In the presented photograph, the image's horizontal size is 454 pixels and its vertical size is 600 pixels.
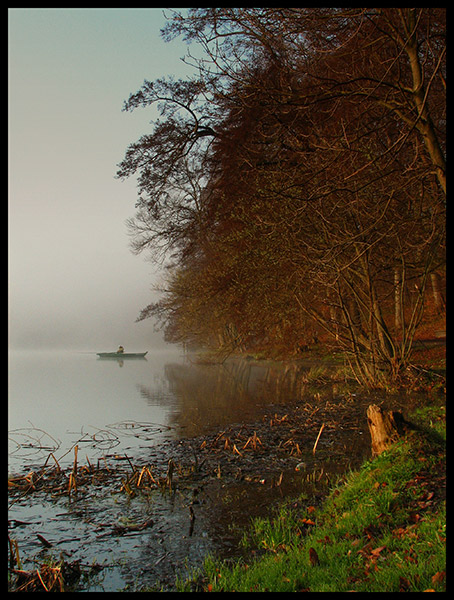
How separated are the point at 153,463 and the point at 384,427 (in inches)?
178

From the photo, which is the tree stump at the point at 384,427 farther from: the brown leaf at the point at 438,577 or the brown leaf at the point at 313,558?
the brown leaf at the point at 438,577

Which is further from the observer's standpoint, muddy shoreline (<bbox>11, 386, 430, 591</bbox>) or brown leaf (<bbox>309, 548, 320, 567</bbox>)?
muddy shoreline (<bbox>11, 386, 430, 591</bbox>)

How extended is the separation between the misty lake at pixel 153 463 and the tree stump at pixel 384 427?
0.96m

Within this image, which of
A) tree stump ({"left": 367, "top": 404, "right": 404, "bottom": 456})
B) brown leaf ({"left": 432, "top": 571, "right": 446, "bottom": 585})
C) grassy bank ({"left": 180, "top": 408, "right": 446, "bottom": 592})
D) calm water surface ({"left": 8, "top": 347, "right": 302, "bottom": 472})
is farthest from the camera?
calm water surface ({"left": 8, "top": 347, "right": 302, "bottom": 472})

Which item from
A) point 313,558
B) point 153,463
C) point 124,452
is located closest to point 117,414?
point 124,452

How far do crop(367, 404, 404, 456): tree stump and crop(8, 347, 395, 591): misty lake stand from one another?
0.96 meters

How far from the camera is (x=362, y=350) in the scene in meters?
15.4

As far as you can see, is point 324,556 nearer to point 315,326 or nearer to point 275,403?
point 275,403

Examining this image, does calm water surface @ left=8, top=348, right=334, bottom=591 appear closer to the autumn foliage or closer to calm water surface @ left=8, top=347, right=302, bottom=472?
calm water surface @ left=8, top=347, right=302, bottom=472

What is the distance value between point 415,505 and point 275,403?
11269mm

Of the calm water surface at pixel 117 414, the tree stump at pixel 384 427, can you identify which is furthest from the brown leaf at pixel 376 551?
the calm water surface at pixel 117 414

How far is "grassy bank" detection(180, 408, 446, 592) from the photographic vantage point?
3768 mm

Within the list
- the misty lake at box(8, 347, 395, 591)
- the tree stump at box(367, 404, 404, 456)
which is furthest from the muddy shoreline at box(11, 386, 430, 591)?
the tree stump at box(367, 404, 404, 456)

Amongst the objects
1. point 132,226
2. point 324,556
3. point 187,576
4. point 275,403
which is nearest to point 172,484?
point 187,576
